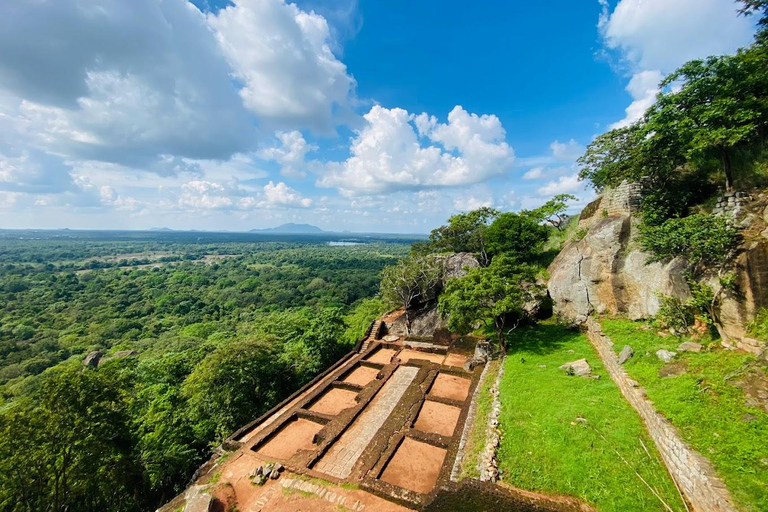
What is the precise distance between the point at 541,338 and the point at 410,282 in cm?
962

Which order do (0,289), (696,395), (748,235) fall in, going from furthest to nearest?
1. (0,289)
2. (748,235)
3. (696,395)

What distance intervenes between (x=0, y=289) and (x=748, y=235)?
12407 centimetres

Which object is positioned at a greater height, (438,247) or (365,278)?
(438,247)

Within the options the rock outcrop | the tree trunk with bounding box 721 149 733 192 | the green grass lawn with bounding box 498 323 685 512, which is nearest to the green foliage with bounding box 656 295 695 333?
the rock outcrop

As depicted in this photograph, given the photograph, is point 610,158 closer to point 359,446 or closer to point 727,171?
point 727,171

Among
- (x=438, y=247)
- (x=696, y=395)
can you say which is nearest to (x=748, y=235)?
(x=696, y=395)

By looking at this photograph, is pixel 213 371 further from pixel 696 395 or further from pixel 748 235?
pixel 748 235

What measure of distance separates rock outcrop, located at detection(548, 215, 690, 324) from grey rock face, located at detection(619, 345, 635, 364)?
7.71 ft

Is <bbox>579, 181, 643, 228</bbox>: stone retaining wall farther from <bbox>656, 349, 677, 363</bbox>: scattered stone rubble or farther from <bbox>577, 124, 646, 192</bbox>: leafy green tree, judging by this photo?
<bbox>656, 349, 677, 363</bbox>: scattered stone rubble

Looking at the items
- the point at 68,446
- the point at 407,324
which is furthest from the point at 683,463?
the point at 407,324

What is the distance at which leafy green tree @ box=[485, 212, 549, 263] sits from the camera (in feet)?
64.3

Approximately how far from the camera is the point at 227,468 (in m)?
9.23

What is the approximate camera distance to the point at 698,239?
8180mm

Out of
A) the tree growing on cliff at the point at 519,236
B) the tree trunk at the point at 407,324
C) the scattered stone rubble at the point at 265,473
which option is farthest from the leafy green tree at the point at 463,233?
the scattered stone rubble at the point at 265,473
